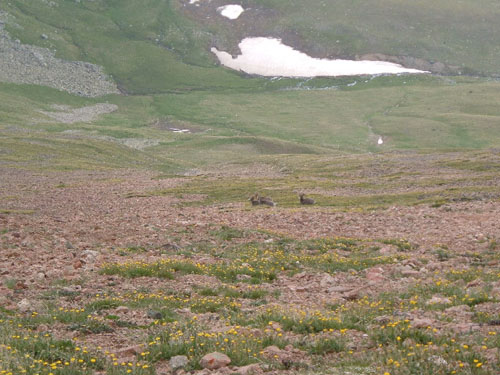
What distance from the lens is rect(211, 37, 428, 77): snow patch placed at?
17425 cm

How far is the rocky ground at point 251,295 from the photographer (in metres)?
9.84

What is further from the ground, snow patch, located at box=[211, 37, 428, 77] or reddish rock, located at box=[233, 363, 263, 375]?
snow patch, located at box=[211, 37, 428, 77]

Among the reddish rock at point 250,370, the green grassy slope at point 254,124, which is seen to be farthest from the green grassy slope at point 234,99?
the reddish rock at point 250,370

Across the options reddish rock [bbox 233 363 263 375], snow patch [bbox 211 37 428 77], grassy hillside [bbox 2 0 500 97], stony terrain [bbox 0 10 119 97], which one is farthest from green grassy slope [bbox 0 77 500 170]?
reddish rock [bbox 233 363 263 375]

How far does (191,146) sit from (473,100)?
74.2 metres

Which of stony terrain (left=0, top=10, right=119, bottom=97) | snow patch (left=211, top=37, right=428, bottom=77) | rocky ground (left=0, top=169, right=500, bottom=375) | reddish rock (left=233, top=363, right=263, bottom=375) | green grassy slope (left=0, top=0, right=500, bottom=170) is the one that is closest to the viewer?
reddish rock (left=233, top=363, right=263, bottom=375)

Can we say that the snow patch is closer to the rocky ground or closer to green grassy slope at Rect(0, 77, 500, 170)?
green grassy slope at Rect(0, 77, 500, 170)

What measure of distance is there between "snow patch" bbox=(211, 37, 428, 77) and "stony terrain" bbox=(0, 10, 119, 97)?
44.0m

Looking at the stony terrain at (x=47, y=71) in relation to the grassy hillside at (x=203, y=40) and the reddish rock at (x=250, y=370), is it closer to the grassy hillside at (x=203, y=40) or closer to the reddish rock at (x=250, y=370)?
the grassy hillside at (x=203, y=40)

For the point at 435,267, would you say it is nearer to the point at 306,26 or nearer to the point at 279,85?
the point at 279,85

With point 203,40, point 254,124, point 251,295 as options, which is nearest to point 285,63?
point 203,40

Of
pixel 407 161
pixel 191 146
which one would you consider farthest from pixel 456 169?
pixel 191 146

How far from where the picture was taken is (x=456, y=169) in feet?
201

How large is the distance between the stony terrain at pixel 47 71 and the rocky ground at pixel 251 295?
418ft
